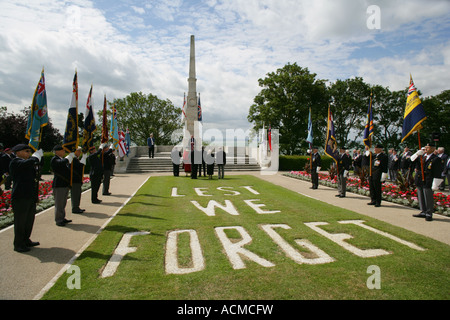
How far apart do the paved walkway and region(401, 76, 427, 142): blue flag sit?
9.09ft

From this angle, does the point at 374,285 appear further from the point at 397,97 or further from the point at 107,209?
the point at 397,97

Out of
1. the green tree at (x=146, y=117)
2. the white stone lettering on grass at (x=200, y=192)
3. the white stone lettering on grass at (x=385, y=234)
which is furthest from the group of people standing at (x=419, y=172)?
the green tree at (x=146, y=117)

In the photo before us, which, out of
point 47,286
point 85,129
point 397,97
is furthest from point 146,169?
point 397,97

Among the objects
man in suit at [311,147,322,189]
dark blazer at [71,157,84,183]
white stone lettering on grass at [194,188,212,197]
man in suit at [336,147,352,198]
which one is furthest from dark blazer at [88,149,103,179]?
man in suit at [311,147,322,189]

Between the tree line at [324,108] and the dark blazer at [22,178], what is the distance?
37.0m

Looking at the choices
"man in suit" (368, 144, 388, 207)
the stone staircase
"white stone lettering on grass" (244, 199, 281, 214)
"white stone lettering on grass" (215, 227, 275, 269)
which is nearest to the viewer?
"white stone lettering on grass" (215, 227, 275, 269)

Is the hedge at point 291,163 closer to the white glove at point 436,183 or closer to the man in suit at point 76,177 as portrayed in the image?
the white glove at point 436,183

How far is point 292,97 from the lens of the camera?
140 ft

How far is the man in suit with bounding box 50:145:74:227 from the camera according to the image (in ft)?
25.8

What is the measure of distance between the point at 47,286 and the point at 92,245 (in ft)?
6.06

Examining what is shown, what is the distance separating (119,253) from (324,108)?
139ft

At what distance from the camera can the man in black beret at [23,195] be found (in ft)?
19.1

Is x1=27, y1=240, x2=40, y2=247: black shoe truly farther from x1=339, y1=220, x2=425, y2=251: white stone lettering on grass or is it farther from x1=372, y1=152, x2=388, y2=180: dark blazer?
x1=372, y1=152, x2=388, y2=180: dark blazer

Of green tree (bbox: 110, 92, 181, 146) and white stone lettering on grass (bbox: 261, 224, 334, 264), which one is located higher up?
green tree (bbox: 110, 92, 181, 146)
